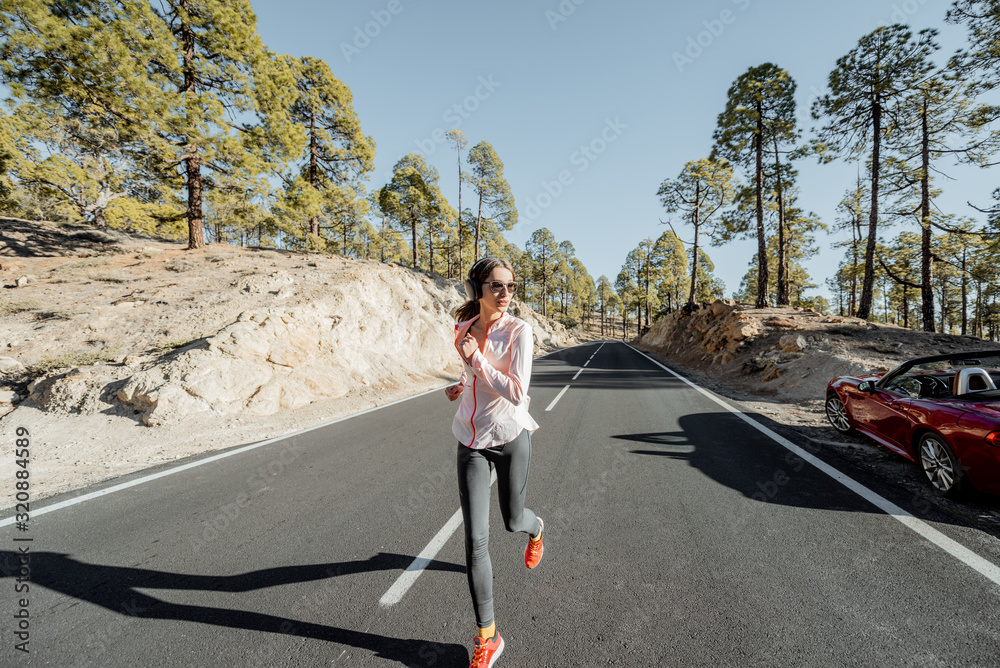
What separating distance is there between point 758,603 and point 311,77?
78.2ft

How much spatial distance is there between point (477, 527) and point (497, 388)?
0.76 meters

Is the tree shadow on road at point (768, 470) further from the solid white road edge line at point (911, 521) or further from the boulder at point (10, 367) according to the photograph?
the boulder at point (10, 367)

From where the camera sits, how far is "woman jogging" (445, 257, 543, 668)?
6.24 feet

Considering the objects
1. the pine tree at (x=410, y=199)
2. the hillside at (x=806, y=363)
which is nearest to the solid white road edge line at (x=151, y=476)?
the hillside at (x=806, y=363)

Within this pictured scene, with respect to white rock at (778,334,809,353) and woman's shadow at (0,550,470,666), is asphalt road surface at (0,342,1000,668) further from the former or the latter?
white rock at (778,334,809,353)

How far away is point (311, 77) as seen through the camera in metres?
17.8

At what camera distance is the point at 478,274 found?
213cm

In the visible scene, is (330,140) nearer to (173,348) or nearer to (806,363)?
(173,348)

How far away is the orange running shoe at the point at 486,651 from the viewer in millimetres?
1805

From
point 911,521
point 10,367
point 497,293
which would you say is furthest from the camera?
point 10,367

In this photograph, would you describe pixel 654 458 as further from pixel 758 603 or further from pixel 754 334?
pixel 754 334

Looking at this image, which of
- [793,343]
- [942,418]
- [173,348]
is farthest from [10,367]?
[793,343]

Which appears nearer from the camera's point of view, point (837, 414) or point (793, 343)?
point (837, 414)

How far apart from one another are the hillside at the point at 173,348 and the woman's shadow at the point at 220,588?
214 centimetres
